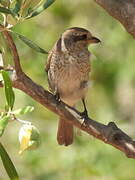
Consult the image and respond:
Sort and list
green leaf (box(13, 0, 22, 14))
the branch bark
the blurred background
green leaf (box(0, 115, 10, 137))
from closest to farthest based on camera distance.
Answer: green leaf (box(0, 115, 10, 137))
green leaf (box(13, 0, 22, 14))
the branch bark
the blurred background

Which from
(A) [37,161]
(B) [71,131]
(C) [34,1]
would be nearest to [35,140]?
(C) [34,1]

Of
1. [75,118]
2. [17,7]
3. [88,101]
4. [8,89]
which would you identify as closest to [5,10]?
[17,7]

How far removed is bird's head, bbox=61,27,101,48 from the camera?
509 centimetres

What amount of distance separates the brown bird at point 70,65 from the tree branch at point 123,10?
167 cm

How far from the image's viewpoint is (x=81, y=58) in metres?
5.14

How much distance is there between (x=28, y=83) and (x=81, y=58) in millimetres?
1863

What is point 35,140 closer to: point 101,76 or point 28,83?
point 28,83

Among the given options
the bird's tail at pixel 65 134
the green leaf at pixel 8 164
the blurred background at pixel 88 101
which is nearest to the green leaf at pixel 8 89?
the green leaf at pixel 8 164

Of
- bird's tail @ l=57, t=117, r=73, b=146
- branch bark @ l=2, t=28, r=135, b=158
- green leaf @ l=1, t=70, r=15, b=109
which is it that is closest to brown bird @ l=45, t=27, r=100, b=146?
bird's tail @ l=57, t=117, r=73, b=146

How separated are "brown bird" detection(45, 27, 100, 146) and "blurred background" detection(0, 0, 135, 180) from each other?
0.88 m

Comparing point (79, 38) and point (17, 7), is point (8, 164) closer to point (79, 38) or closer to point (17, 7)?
point (17, 7)

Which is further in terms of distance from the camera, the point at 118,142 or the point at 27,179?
the point at 27,179

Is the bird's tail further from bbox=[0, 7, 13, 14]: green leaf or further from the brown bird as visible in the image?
bbox=[0, 7, 13, 14]: green leaf

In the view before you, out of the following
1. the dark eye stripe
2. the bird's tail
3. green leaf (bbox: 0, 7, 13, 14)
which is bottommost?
the bird's tail
